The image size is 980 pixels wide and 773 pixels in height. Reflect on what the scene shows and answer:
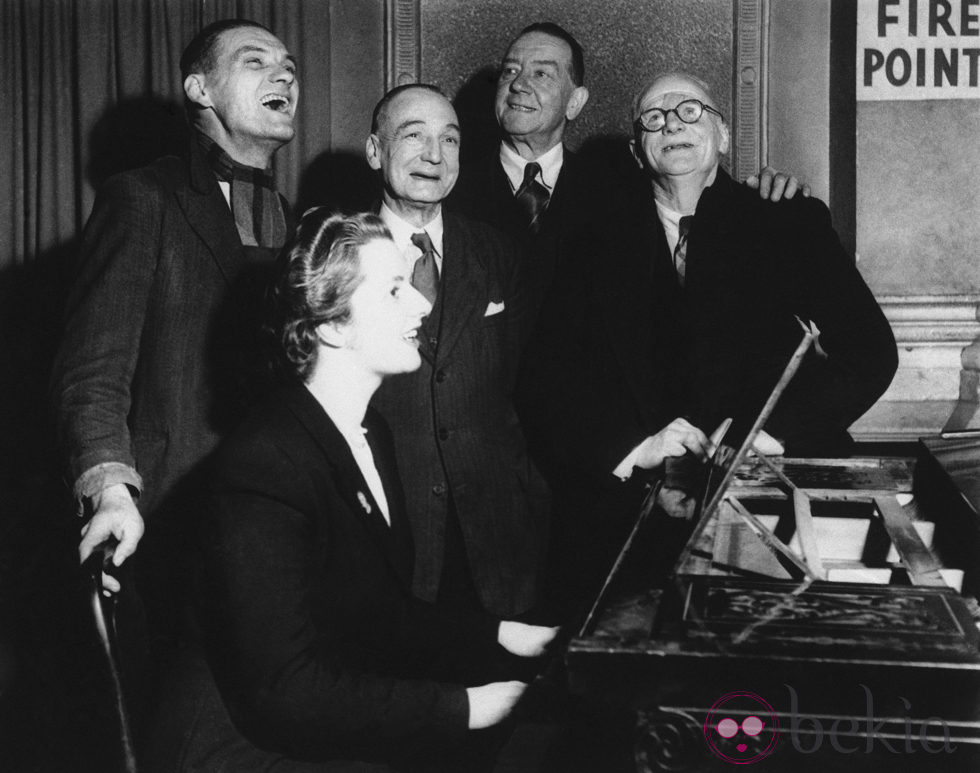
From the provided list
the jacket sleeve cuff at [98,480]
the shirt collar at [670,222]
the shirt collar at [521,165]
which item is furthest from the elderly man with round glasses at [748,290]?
the jacket sleeve cuff at [98,480]

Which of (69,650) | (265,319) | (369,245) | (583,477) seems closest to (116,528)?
(265,319)

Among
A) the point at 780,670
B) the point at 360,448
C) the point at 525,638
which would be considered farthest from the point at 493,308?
the point at 780,670

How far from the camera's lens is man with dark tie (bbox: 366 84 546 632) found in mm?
2600

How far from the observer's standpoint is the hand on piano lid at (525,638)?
189 centimetres

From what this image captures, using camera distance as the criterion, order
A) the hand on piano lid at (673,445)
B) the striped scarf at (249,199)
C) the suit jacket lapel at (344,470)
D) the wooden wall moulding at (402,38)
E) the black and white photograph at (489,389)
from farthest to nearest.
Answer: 1. the wooden wall moulding at (402,38)
2. the striped scarf at (249,199)
3. the hand on piano lid at (673,445)
4. the suit jacket lapel at (344,470)
5. the black and white photograph at (489,389)

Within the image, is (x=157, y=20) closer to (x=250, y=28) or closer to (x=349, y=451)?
(x=250, y=28)

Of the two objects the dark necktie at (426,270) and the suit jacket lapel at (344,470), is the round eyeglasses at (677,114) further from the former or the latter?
the suit jacket lapel at (344,470)

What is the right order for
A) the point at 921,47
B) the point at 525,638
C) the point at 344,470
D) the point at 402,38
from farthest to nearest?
1. the point at 402,38
2. the point at 921,47
3. the point at 525,638
4. the point at 344,470

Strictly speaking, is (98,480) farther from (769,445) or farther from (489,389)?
(769,445)

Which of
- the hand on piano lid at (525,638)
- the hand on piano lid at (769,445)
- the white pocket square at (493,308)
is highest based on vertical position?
the white pocket square at (493,308)

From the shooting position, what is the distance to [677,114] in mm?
2783

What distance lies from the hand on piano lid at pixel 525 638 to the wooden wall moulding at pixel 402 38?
3083mm

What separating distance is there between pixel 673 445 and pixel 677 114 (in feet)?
3.11

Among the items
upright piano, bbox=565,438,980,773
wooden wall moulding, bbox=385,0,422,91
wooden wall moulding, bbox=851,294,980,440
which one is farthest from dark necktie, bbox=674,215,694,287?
wooden wall moulding, bbox=385,0,422,91
